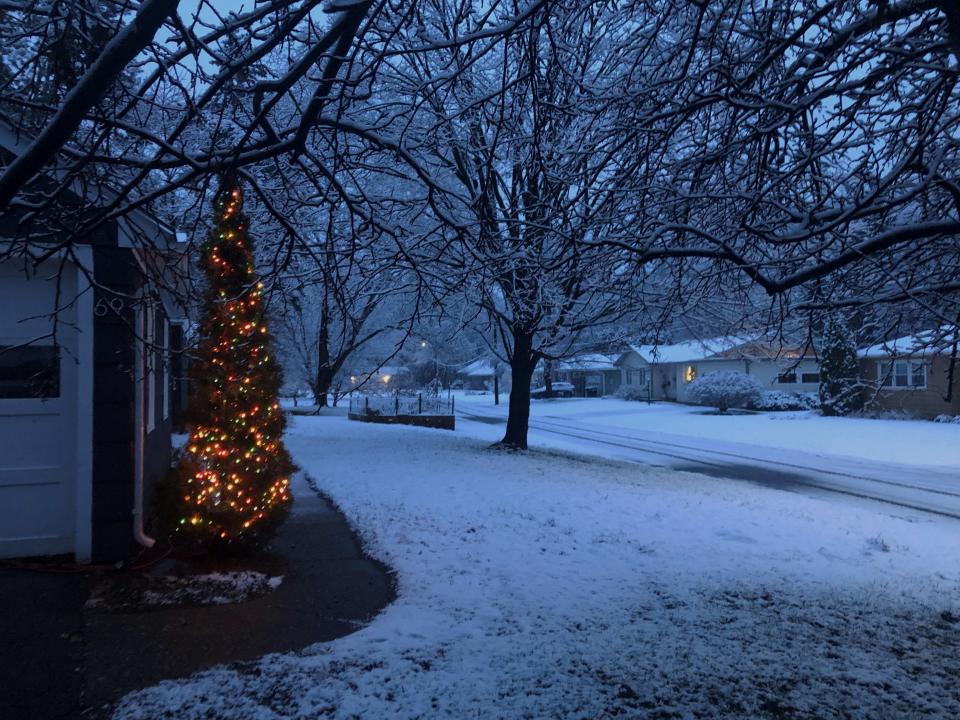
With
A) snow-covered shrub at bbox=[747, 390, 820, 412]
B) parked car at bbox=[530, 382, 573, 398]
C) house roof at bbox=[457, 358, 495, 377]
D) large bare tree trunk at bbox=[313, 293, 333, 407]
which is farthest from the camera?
parked car at bbox=[530, 382, 573, 398]

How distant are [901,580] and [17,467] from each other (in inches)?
319

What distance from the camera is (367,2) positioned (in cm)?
310

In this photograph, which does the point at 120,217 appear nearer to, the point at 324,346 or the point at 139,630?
the point at 139,630

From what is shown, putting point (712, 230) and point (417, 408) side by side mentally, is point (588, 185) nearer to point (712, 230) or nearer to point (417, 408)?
point (712, 230)

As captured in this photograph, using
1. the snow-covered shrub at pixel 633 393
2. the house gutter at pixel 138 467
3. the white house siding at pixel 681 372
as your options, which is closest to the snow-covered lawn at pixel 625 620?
the house gutter at pixel 138 467

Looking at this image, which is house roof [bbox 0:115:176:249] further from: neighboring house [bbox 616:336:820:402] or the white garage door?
neighboring house [bbox 616:336:820:402]

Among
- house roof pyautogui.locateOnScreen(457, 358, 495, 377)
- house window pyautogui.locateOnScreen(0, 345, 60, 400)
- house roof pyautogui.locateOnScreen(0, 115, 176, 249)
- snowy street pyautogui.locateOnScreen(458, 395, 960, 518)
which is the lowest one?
snowy street pyautogui.locateOnScreen(458, 395, 960, 518)

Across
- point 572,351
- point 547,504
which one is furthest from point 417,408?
point 547,504

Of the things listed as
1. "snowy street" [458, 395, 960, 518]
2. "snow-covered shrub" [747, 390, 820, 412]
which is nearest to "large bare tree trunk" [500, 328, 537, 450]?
"snowy street" [458, 395, 960, 518]

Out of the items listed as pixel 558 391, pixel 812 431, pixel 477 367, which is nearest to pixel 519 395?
pixel 477 367

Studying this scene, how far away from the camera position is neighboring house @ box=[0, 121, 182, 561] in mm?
5992

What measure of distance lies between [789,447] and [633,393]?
2622cm

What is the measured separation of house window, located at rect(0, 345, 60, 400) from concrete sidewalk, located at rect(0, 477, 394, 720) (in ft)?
4.97

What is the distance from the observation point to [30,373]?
20.1 feet
